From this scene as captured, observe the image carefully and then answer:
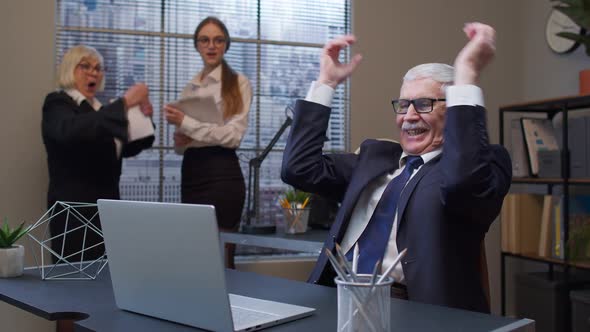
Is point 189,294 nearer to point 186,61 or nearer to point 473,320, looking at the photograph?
point 473,320

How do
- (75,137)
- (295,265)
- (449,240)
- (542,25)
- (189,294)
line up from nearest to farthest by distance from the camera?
(189,294) < (449,240) < (75,137) < (295,265) < (542,25)

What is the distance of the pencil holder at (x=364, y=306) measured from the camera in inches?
40.9

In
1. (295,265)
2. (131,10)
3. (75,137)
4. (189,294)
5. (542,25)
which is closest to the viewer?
(189,294)

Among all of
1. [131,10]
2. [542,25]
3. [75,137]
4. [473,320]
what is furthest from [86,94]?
[542,25]

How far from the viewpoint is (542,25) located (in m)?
4.52

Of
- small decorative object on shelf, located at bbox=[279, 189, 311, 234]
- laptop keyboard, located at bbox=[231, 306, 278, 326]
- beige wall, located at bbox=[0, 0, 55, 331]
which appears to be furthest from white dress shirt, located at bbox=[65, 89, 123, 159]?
laptop keyboard, located at bbox=[231, 306, 278, 326]

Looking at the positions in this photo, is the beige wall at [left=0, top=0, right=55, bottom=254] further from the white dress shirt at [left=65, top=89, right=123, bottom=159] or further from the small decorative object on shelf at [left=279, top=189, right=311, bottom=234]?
Result: the small decorative object on shelf at [left=279, top=189, right=311, bottom=234]

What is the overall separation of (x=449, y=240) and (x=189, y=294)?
2.64 ft

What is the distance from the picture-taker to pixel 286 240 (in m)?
2.91

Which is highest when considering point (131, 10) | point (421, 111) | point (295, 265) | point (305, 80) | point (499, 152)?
point (131, 10)

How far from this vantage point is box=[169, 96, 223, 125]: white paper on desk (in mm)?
3316

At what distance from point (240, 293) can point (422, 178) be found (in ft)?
2.07

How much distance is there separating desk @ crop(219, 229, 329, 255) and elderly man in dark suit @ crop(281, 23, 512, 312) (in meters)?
0.68

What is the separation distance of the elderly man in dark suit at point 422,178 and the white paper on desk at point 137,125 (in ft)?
4.62
